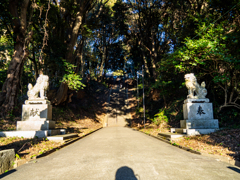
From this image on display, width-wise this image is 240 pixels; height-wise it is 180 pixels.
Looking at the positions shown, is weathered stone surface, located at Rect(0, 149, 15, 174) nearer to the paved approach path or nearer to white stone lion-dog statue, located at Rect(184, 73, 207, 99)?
the paved approach path

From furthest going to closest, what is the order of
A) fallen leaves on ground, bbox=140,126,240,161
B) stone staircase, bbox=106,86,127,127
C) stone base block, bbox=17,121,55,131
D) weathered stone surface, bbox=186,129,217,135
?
stone staircase, bbox=106,86,127,127 < stone base block, bbox=17,121,55,131 < weathered stone surface, bbox=186,129,217,135 < fallen leaves on ground, bbox=140,126,240,161

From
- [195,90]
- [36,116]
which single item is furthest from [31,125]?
[195,90]

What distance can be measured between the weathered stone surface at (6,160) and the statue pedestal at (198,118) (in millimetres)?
7880

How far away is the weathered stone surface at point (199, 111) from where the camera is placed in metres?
9.39

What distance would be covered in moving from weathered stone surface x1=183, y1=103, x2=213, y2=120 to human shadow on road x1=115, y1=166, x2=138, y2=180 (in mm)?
6567

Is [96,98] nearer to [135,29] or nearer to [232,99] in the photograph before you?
[135,29]

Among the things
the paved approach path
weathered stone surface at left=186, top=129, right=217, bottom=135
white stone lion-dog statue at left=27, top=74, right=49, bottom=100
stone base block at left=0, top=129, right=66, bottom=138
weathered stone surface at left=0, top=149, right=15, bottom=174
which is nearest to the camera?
the paved approach path

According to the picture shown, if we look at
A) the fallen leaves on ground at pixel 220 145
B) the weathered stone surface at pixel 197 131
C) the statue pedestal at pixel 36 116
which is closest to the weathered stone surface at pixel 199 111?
the weathered stone surface at pixel 197 131

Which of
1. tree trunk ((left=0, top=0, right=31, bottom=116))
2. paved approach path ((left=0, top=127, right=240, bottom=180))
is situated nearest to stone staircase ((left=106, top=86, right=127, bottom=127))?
tree trunk ((left=0, top=0, right=31, bottom=116))

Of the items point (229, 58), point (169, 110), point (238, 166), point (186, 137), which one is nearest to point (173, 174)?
point (238, 166)

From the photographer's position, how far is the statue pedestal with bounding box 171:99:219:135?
8.70 meters

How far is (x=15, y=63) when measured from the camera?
Result: 38.9 ft

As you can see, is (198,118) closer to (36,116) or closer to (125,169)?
(125,169)

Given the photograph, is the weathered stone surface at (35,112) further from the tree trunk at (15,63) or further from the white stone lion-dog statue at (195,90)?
the white stone lion-dog statue at (195,90)
